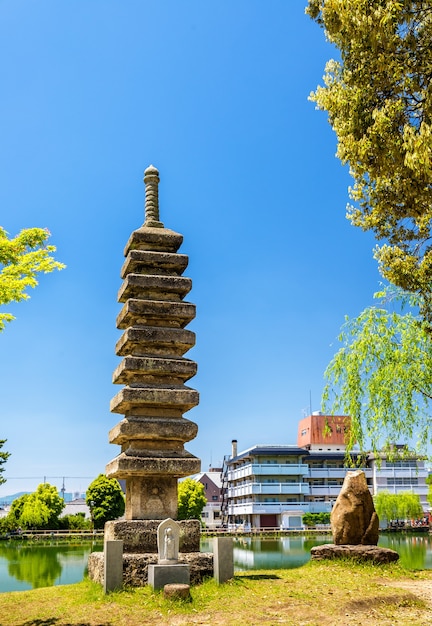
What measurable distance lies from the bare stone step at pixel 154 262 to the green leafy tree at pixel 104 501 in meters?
44.3

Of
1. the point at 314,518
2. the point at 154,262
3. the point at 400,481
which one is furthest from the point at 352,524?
the point at 400,481

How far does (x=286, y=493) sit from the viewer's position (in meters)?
70.1

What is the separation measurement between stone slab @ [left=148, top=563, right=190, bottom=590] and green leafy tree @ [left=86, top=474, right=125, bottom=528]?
46225 millimetres

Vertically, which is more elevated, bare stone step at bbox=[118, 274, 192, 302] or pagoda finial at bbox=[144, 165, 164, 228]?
Result: pagoda finial at bbox=[144, 165, 164, 228]

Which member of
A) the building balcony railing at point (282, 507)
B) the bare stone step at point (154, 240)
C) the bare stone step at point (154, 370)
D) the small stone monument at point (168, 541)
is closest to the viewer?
the small stone monument at point (168, 541)

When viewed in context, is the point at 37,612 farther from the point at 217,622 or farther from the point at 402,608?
the point at 402,608

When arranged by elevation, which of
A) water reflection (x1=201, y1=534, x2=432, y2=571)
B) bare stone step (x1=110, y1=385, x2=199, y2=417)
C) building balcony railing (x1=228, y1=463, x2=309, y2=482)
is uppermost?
bare stone step (x1=110, y1=385, x2=199, y2=417)

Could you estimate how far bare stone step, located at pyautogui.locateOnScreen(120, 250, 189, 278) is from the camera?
16.3 m

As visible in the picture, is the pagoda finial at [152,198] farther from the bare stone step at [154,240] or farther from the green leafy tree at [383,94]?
the green leafy tree at [383,94]

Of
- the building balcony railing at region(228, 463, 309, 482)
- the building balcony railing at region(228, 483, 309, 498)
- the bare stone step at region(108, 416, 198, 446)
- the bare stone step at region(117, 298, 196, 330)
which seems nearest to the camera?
the bare stone step at region(108, 416, 198, 446)

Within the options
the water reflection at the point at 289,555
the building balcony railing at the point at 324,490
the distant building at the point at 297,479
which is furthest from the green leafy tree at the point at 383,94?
the building balcony railing at the point at 324,490

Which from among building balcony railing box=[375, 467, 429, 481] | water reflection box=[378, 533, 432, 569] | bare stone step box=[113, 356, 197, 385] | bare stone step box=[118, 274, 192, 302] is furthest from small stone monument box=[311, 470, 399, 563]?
building balcony railing box=[375, 467, 429, 481]

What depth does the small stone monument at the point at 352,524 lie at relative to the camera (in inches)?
A: 678

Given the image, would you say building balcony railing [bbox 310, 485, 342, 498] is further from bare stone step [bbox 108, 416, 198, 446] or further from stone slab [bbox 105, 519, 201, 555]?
stone slab [bbox 105, 519, 201, 555]
